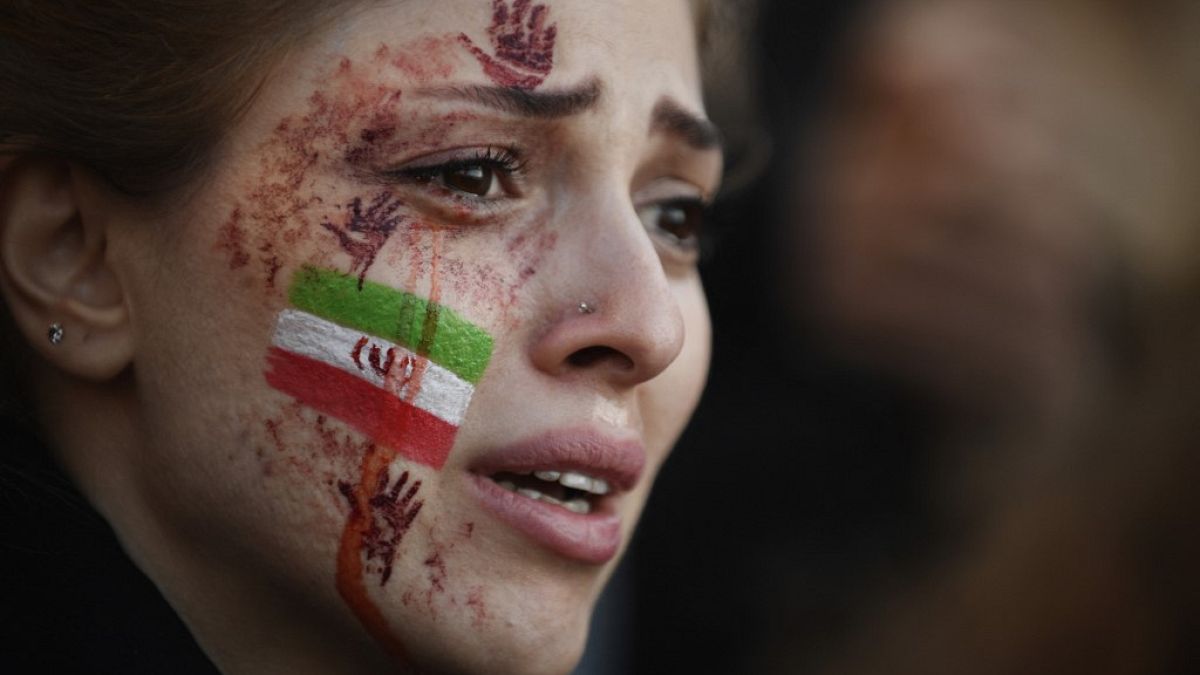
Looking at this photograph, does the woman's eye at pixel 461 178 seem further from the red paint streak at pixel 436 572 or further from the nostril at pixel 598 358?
the red paint streak at pixel 436 572

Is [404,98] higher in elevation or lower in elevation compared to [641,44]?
lower

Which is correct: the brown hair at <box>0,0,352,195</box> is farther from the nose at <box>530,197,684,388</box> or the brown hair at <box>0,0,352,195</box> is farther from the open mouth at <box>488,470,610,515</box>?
the open mouth at <box>488,470,610,515</box>

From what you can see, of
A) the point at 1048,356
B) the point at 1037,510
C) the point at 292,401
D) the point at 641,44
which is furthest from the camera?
the point at 1048,356

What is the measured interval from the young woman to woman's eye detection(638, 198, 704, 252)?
1.03ft

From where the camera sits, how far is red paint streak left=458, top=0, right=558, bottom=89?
194 centimetres

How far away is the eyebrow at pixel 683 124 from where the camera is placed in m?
2.09

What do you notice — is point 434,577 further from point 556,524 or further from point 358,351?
point 358,351

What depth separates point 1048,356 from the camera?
13.2 feet

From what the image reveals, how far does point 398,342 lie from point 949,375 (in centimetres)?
258

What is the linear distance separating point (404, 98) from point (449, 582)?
67 cm

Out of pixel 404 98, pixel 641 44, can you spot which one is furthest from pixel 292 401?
pixel 641 44

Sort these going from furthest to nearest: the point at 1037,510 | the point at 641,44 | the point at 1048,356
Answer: the point at 1048,356
the point at 1037,510
the point at 641,44

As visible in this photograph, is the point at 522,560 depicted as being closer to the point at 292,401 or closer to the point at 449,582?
the point at 449,582

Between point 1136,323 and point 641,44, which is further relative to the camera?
point 1136,323
